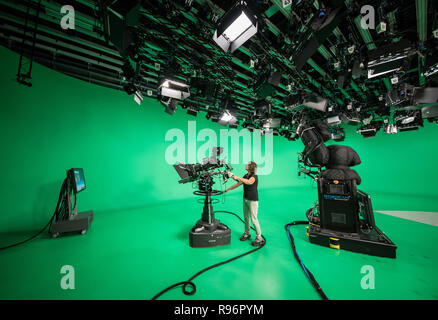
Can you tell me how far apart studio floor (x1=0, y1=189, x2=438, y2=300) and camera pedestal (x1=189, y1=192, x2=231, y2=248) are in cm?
11

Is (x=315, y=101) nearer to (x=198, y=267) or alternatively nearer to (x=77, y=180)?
(x=198, y=267)

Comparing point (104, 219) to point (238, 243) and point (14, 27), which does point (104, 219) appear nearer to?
point (238, 243)

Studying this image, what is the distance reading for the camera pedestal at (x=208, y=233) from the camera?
272 centimetres

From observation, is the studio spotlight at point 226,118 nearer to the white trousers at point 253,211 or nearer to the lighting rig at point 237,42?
the lighting rig at point 237,42

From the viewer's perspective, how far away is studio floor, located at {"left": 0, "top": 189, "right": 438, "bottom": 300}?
1.79 metres

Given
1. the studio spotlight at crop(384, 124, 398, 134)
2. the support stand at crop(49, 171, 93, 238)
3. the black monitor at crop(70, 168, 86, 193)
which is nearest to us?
the support stand at crop(49, 171, 93, 238)

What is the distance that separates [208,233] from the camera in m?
2.73

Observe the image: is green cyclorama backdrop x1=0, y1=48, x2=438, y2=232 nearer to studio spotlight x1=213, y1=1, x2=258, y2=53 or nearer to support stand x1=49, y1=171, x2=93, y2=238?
support stand x1=49, y1=171, x2=93, y2=238

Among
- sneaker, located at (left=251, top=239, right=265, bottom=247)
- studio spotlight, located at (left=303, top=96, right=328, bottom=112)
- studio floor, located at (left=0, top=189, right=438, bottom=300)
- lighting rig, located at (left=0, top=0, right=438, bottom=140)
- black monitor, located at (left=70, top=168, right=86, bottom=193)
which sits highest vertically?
lighting rig, located at (left=0, top=0, right=438, bottom=140)

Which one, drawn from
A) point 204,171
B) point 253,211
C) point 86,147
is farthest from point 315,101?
point 86,147

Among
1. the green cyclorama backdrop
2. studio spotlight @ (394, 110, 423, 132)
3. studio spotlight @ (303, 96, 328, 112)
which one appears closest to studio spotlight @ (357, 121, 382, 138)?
studio spotlight @ (394, 110, 423, 132)

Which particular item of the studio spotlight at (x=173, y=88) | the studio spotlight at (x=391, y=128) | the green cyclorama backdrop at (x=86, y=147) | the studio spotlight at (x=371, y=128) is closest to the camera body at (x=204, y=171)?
the studio spotlight at (x=173, y=88)

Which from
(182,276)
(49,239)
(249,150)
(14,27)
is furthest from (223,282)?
(249,150)
